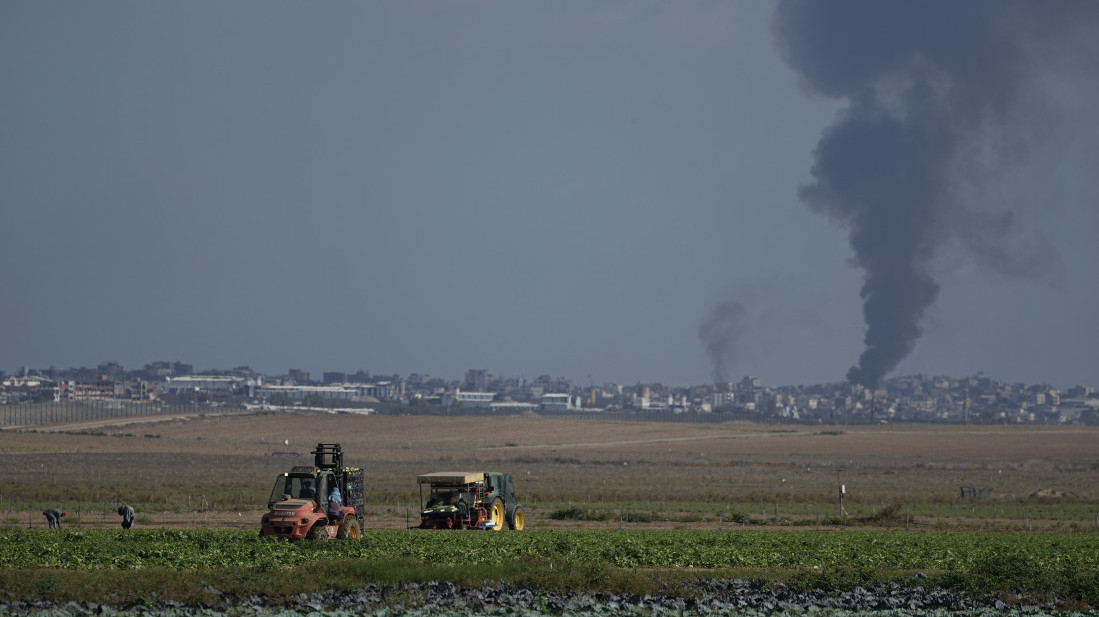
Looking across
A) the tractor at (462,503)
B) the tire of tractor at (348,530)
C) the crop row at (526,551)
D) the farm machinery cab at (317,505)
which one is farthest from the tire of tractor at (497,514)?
the tire of tractor at (348,530)

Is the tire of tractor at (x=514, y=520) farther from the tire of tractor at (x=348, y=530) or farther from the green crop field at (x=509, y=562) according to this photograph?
the tire of tractor at (x=348, y=530)

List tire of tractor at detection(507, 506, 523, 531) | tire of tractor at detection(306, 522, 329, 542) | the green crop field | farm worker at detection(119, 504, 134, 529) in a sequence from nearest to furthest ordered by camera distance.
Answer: the green crop field < tire of tractor at detection(306, 522, 329, 542) < farm worker at detection(119, 504, 134, 529) < tire of tractor at detection(507, 506, 523, 531)

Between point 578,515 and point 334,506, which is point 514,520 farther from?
point 334,506

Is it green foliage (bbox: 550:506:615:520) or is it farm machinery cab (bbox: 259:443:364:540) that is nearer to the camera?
farm machinery cab (bbox: 259:443:364:540)

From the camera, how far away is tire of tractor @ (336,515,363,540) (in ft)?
107

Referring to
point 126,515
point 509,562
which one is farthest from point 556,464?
point 509,562

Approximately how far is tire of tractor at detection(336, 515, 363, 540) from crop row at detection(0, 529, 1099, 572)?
0.63m

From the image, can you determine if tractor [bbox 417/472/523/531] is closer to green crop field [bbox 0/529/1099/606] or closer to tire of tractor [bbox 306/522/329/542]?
green crop field [bbox 0/529/1099/606]

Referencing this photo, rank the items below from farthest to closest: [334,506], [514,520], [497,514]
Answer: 1. [514,520]
2. [497,514]
3. [334,506]

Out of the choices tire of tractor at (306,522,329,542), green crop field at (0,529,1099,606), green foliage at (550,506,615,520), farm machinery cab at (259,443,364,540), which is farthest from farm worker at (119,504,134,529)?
green foliage at (550,506,615,520)

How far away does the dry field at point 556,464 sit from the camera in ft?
195

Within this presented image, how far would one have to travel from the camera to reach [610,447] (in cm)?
14700

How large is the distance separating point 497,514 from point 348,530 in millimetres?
8426

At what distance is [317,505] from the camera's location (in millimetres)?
32719
